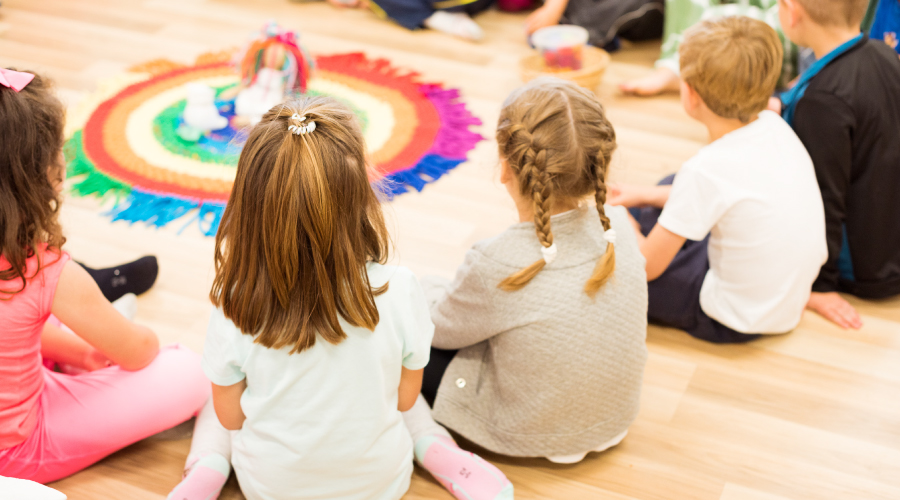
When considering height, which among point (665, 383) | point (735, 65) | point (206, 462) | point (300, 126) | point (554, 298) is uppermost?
point (300, 126)

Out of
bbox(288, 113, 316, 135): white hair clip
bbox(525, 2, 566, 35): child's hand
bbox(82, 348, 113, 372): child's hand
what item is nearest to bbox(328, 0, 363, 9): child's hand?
bbox(525, 2, 566, 35): child's hand

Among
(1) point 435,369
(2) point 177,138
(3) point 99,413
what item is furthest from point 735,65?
(2) point 177,138

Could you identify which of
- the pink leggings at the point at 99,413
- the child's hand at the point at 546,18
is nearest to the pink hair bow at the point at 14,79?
the pink leggings at the point at 99,413

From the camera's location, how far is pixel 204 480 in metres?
1.20

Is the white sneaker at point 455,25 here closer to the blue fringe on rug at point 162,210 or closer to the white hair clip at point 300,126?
the blue fringe on rug at point 162,210

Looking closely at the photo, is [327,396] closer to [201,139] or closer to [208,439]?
[208,439]

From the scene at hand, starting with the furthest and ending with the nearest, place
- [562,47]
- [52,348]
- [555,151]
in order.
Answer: [562,47] < [52,348] < [555,151]

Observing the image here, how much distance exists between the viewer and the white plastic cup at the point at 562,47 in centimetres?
238

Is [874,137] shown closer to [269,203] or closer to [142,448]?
[269,203]

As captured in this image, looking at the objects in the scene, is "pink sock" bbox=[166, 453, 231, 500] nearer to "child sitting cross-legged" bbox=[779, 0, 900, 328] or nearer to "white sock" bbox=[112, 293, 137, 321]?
"white sock" bbox=[112, 293, 137, 321]

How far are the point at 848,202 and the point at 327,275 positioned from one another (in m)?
1.11

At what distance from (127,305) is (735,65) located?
1210mm

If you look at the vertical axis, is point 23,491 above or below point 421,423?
above

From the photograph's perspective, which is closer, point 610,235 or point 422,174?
point 610,235
